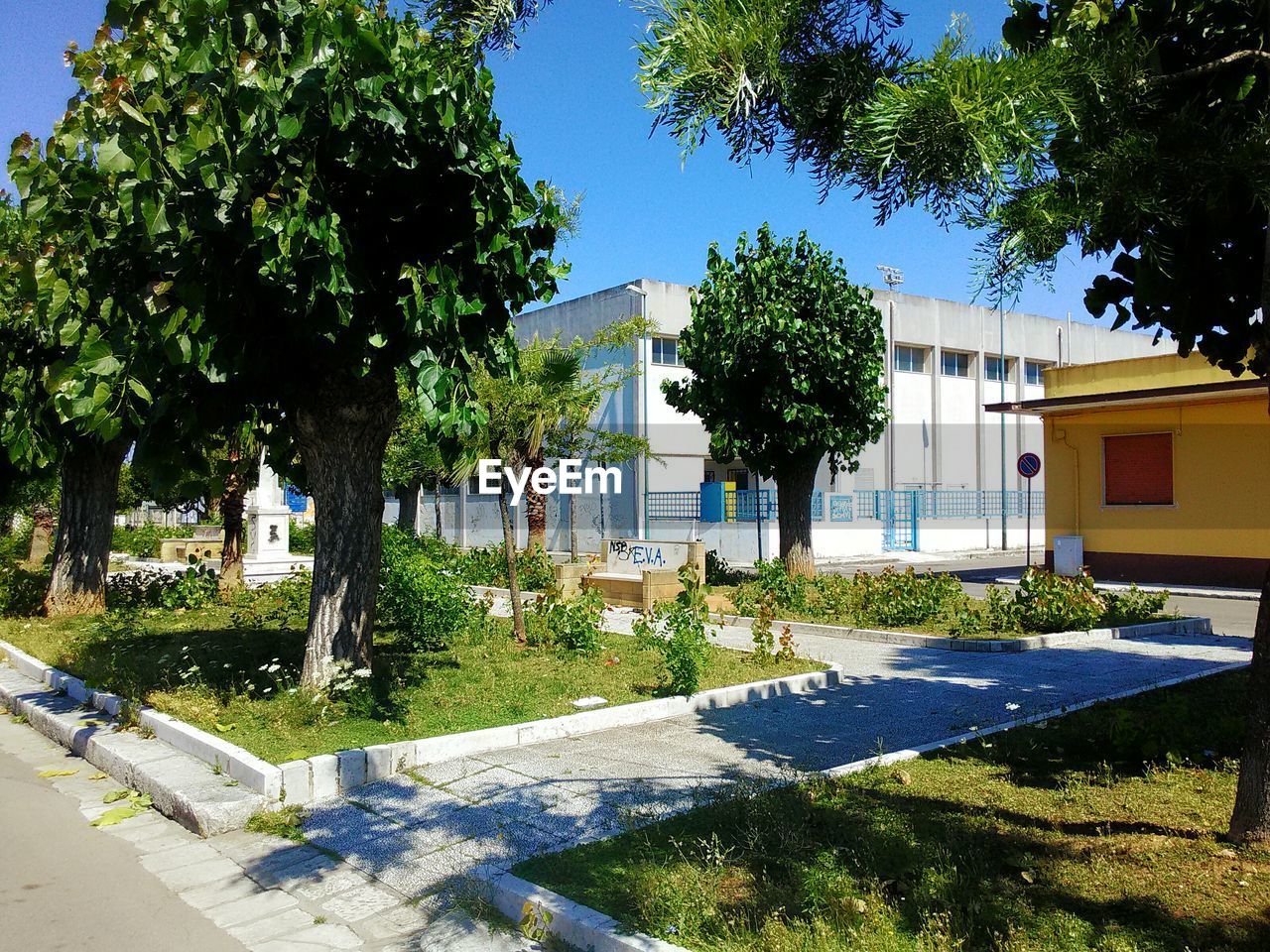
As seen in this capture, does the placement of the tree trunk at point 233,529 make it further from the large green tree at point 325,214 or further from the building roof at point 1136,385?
the building roof at point 1136,385

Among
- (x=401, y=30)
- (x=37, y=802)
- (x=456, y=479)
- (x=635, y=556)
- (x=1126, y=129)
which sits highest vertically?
(x=401, y=30)

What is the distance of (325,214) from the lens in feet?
20.3

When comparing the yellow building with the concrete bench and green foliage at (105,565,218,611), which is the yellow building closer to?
the concrete bench

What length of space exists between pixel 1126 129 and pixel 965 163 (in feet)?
4.89

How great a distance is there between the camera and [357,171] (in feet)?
22.2

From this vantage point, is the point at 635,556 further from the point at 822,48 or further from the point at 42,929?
the point at 822,48

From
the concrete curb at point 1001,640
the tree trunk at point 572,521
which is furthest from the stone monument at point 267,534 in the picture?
the concrete curb at point 1001,640

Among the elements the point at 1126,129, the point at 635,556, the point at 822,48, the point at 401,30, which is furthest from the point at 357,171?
the point at 635,556

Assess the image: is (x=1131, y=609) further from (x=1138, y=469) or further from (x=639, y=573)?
(x=1138, y=469)

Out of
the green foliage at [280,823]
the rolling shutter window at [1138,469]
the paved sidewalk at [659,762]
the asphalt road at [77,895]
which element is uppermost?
the rolling shutter window at [1138,469]

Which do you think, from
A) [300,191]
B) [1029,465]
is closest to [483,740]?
[300,191]

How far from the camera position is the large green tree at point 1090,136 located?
2.71 metres

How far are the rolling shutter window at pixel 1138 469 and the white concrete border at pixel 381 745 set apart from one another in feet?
48.0

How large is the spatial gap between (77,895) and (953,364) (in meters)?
39.0
